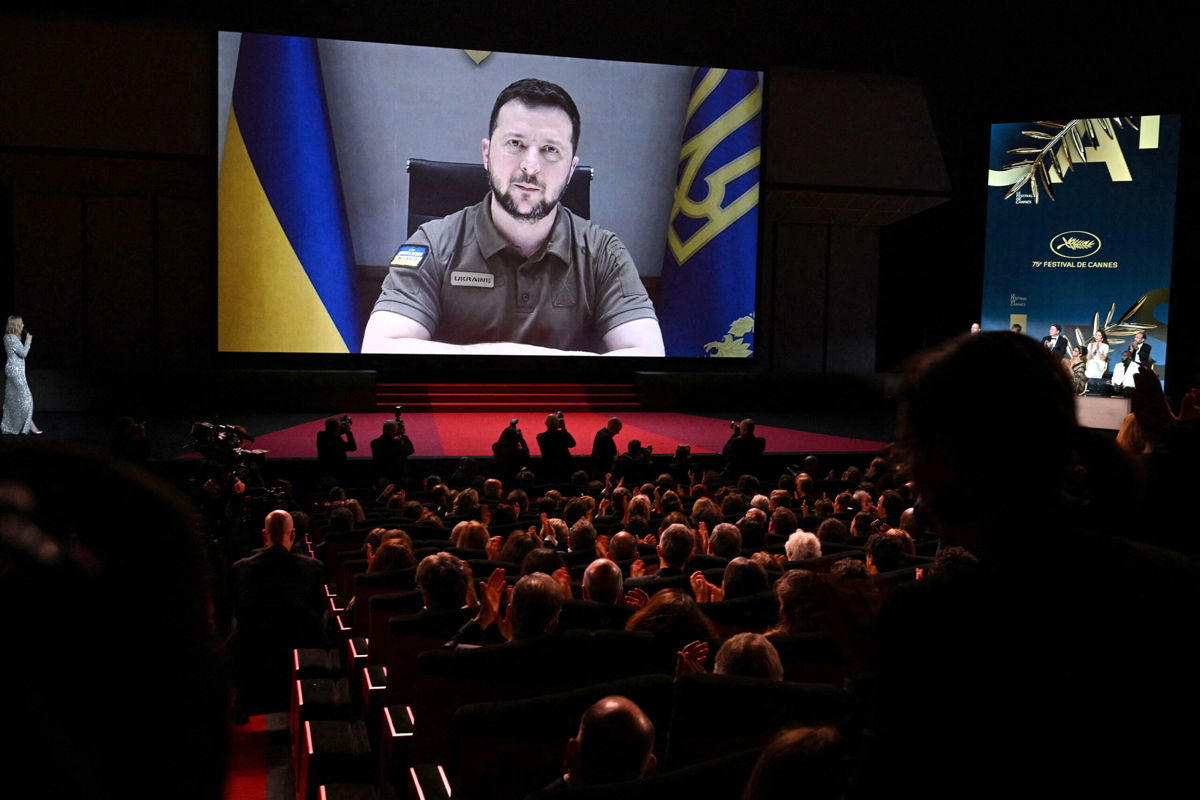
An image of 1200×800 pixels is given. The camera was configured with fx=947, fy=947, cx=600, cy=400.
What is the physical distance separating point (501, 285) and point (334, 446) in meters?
6.08

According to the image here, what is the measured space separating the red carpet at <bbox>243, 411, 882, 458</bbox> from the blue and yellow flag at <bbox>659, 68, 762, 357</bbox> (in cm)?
183

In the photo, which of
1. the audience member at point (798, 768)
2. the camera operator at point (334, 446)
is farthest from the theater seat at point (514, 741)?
the camera operator at point (334, 446)

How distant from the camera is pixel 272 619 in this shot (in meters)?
4.20

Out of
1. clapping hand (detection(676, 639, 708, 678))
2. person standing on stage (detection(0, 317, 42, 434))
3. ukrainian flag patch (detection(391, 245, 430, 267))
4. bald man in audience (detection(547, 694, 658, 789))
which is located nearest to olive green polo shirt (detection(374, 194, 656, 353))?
ukrainian flag patch (detection(391, 245, 430, 267))

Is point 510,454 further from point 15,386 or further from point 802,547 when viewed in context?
point 15,386

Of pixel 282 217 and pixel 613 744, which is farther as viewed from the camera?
pixel 282 217

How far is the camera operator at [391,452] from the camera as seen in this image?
957 cm

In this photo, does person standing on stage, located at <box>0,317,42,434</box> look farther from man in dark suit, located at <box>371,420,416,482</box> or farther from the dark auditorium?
man in dark suit, located at <box>371,420,416,482</box>

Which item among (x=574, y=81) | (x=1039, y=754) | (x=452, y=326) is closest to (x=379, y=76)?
(x=574, y=81)

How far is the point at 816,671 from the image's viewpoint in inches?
109

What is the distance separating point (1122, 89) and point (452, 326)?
12.6 m

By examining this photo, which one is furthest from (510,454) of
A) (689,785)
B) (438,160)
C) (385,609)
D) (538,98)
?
(689,785)

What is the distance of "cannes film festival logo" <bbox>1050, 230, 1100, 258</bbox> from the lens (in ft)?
55.8

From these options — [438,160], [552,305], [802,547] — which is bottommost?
[802,547]
